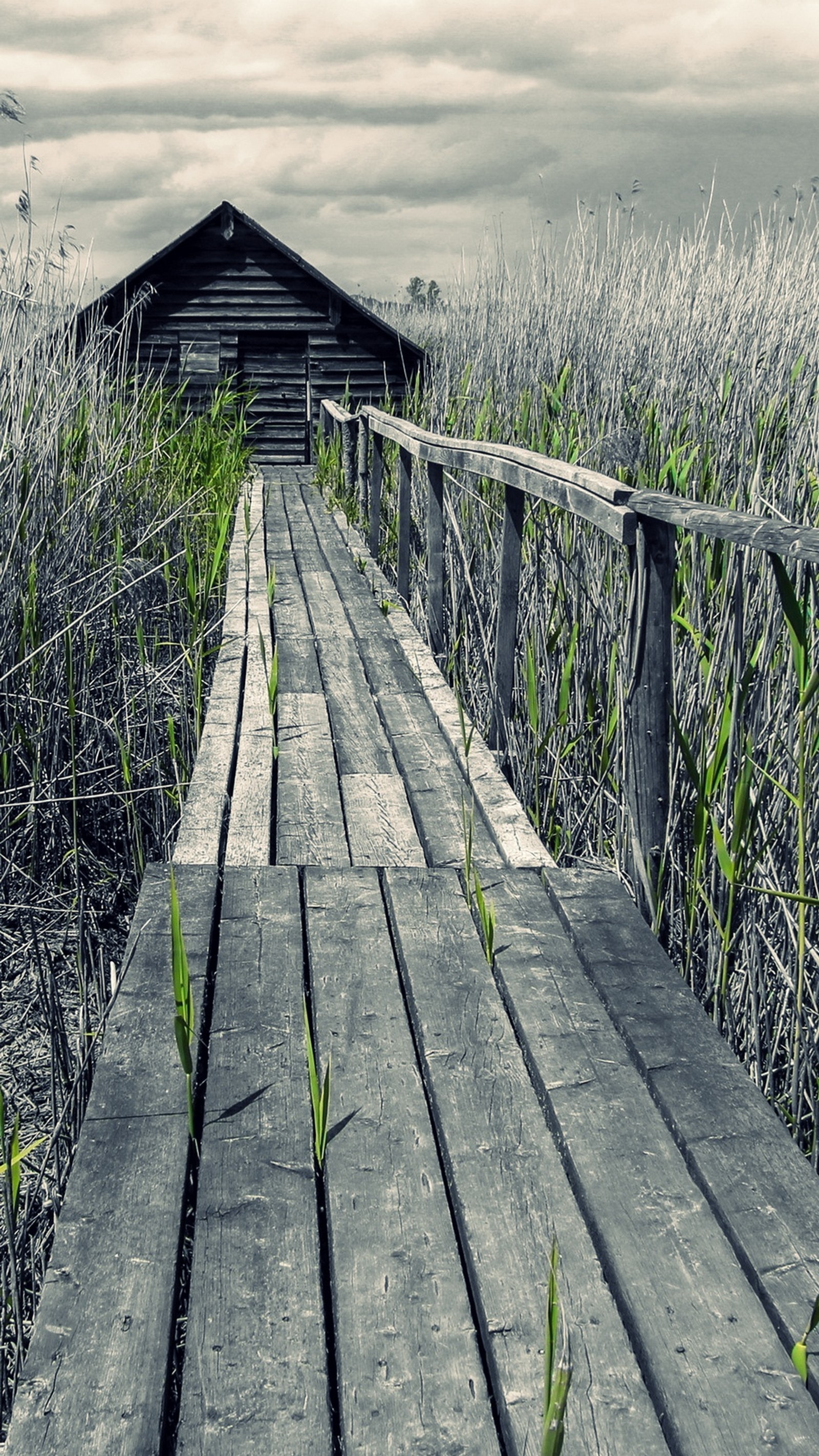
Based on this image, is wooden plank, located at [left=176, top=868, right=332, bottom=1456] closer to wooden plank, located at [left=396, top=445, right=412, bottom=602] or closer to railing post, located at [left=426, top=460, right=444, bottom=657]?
railing post, located at [left=426, top=460, right=444, bottom=657]

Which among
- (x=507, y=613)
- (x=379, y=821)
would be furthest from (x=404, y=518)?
(x=379, y=821)

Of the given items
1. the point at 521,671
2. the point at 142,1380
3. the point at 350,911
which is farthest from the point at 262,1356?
the point at 521,671

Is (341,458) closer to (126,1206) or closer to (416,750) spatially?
(416,750)

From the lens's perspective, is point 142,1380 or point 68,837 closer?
point 142,1380

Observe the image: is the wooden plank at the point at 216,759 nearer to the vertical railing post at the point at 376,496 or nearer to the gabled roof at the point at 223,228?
the vertical railing post at the point at 376,496

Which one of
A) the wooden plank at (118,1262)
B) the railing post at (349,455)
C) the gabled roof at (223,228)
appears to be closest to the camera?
the wooden plank at (118,1262)

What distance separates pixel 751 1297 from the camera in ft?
4.08

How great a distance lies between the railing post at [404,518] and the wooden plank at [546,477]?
0.55m

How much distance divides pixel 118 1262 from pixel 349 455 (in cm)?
891

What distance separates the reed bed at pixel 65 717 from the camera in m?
2.43

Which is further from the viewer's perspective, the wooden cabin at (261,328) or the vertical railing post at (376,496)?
the wooden cabin at (261,328)

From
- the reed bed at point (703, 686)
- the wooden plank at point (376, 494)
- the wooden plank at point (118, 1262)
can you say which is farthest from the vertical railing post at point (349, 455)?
the wooden plank at point (118, 1262)

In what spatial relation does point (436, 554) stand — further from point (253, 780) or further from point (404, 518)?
point (253, 780)

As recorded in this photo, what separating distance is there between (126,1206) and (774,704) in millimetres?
1498
